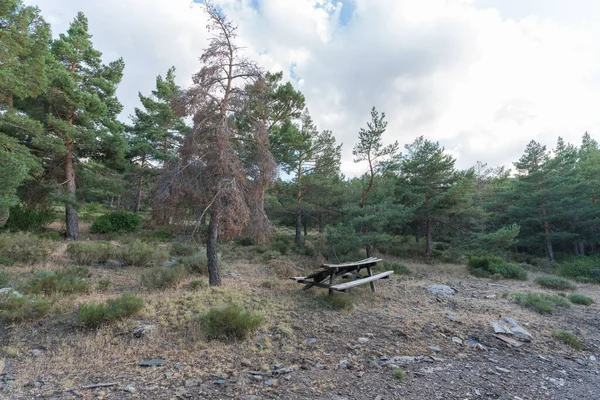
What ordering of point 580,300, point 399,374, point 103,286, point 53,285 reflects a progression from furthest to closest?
point 580,300
point 103,286
point 53,285
point 399,374

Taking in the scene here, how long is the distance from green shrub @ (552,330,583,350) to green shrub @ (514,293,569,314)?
175cm

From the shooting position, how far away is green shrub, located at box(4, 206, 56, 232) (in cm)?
1264

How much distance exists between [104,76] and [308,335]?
1682 centimetres

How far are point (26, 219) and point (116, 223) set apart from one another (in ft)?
12.2

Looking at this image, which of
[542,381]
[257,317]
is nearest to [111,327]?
[257,317]

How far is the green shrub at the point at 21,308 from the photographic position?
4672mm

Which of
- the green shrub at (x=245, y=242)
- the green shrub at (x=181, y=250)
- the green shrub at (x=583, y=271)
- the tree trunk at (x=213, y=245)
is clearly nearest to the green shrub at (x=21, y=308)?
the tree trunk at (x=213, y=245)

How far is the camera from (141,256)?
1006 centimetres

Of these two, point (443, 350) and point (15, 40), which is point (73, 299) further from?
point (15, 40)

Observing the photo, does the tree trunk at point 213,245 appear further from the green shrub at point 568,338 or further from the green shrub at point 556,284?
the green shrub at point 556,284

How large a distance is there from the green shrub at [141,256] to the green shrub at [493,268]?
1414cm

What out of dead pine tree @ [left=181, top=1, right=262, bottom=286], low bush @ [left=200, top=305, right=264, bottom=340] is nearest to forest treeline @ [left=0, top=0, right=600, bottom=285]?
dead pine tree @ [left=181, top=1, right=262, bottom=286]

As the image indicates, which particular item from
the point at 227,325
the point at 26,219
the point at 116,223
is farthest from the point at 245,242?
the point at 227,325

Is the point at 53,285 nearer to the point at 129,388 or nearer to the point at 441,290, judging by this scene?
the point at 129,388
